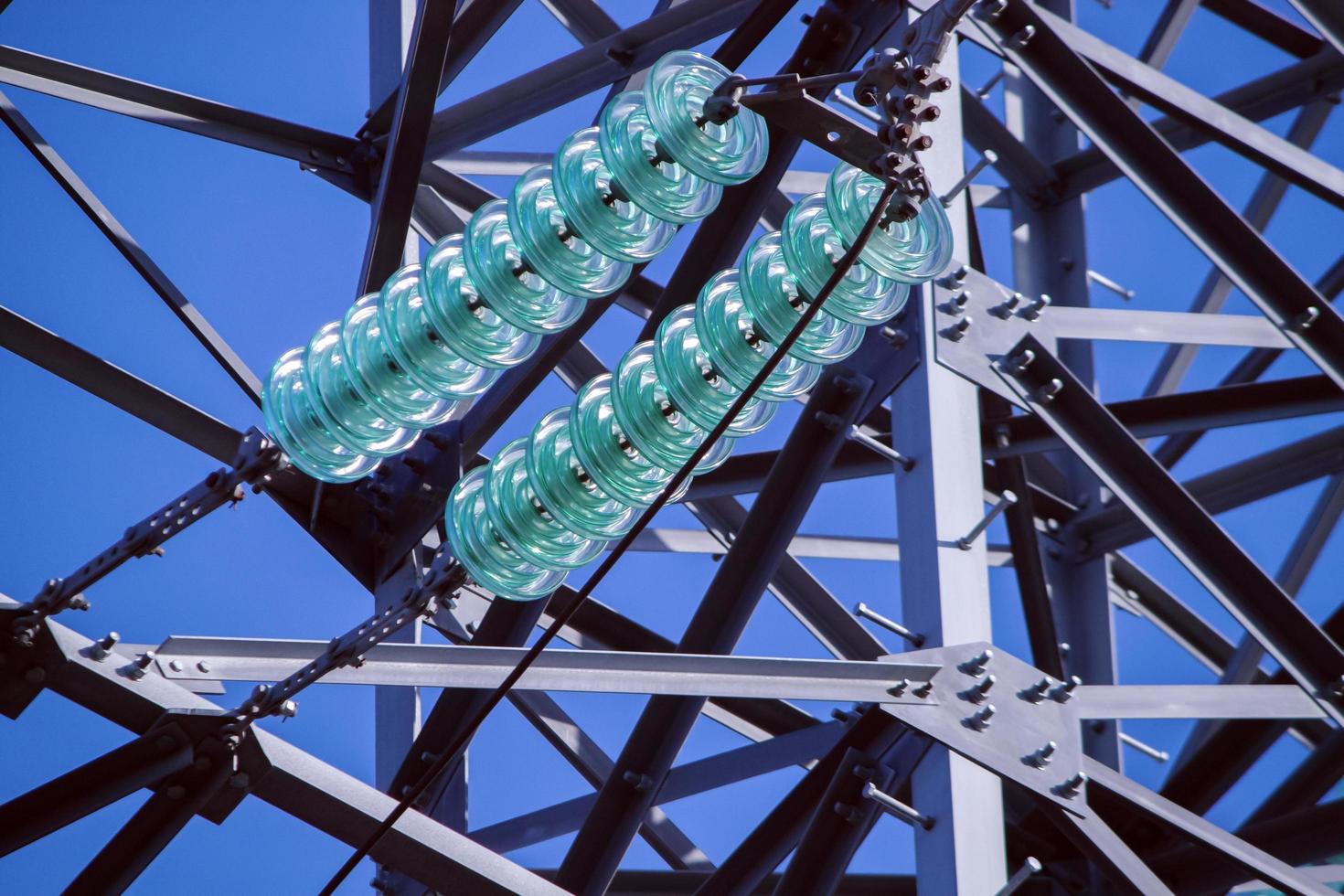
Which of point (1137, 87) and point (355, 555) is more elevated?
point (1137, 87)

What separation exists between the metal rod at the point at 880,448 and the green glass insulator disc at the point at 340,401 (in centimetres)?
149

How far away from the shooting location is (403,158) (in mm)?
5680

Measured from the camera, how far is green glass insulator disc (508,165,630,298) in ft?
13.2

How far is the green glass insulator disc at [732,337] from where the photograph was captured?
4.06 m

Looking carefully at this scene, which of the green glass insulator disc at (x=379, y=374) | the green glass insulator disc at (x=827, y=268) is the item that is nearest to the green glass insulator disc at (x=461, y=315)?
the green glass insulator disc at (x=379, y=374)

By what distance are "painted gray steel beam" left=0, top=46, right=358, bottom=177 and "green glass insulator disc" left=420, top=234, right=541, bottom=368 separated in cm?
222

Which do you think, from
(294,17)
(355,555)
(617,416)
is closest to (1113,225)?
(294,17)

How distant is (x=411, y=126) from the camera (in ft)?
18.6

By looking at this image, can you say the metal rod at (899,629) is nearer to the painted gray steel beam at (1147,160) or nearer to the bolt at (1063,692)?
the bolt at (1063,692)

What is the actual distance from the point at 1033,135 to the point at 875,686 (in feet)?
17.4

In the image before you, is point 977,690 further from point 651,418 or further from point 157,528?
point 157,528

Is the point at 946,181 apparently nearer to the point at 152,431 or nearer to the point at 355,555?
the point at 355,555

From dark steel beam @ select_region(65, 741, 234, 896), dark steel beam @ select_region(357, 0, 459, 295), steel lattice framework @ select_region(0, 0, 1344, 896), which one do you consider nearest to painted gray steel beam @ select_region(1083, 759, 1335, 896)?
steel lattice framework @ select_region(0, 0, 1344, 896)

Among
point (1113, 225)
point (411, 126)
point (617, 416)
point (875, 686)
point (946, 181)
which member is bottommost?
point (617, 416)
